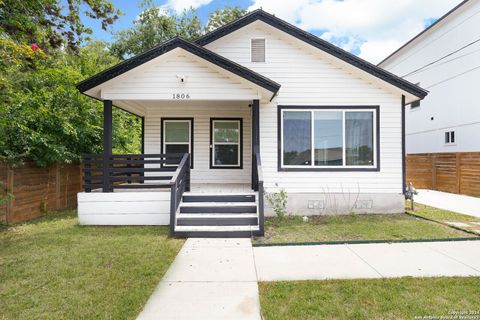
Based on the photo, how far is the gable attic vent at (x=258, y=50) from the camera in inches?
330

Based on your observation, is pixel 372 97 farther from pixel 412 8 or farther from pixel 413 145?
pixel 412 8

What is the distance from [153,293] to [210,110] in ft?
22.8

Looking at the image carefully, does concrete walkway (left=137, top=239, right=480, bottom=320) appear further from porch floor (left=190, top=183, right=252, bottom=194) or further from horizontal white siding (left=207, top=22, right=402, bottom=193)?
horizontal white siding (left=207, top=22, right=402, bottom=193)

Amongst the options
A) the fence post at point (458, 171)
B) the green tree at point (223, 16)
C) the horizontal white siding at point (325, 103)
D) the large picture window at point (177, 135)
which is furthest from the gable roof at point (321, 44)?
the green tree at point (223, 16)

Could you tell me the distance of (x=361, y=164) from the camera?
798 cm

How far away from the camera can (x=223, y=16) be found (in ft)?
78.1

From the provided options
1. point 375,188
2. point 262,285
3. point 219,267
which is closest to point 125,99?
point 219,267

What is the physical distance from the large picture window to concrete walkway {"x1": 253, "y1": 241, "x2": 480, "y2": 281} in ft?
17.7

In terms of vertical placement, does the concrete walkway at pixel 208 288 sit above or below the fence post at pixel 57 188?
below

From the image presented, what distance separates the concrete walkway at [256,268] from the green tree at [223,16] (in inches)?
880

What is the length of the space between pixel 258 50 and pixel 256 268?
21.7 feet

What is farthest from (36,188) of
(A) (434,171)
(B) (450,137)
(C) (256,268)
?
(B) (450,137)

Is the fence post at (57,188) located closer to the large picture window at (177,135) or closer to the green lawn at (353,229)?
the large picture window at (177,135)

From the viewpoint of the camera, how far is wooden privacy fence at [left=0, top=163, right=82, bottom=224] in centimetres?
682
